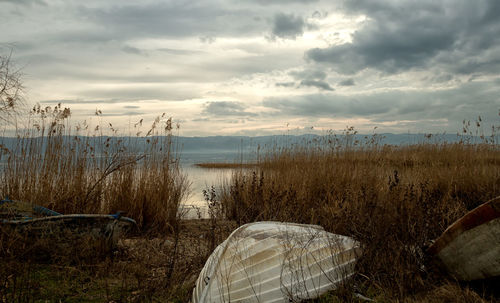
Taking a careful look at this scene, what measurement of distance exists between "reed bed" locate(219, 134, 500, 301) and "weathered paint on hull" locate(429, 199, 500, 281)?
200 millimetres

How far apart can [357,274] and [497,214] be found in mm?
1187

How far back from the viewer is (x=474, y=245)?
9.17ft

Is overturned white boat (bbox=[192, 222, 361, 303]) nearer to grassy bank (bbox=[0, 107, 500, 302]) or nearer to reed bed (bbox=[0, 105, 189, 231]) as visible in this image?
grassy bank (bbox=[0, 107, 500, 302])

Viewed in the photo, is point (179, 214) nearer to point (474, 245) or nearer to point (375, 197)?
point (375, 197)

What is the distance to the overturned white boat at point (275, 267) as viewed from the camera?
2.79 meters

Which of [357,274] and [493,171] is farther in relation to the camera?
[493,171]

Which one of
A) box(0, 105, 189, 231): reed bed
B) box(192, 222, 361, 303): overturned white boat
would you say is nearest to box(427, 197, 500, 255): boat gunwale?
box(192, 222, 361, 303): overturned white boat

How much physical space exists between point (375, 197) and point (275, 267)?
173cm

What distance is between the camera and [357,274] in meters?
3.16

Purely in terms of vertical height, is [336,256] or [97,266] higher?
[336,256]

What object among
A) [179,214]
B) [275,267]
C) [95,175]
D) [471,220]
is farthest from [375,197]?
[95,175]

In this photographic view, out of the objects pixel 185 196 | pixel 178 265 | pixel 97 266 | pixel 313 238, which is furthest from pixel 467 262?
pixel 185 196

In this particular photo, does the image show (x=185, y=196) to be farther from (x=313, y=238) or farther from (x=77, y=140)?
(x=313, y=238)

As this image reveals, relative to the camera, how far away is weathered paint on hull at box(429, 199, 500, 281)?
2.66 m
